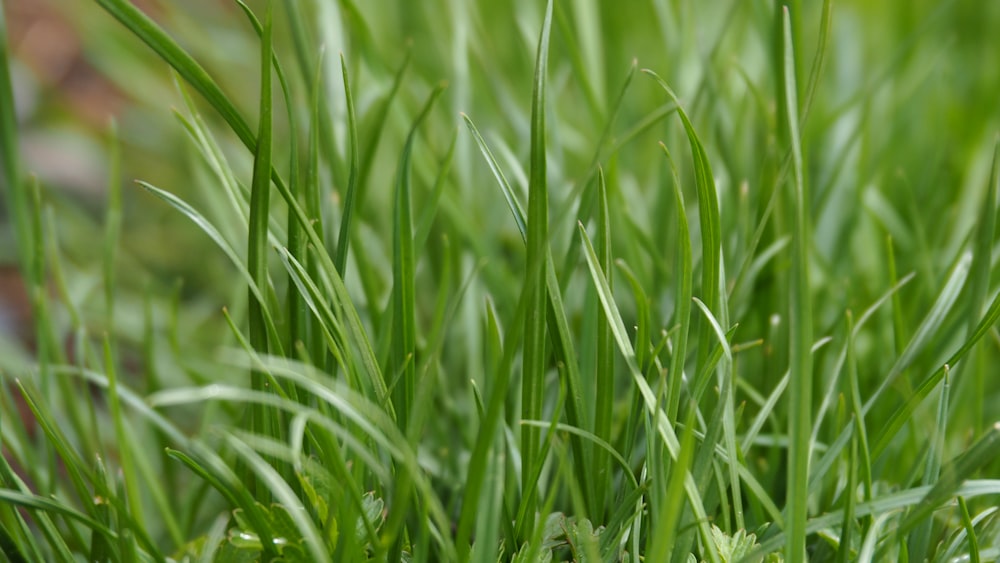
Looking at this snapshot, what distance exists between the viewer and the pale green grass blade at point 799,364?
1.64 ft

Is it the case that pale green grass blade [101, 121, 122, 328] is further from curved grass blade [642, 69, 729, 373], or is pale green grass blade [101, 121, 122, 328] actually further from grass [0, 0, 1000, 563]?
curved grass blade [642, 69, 729, 373]

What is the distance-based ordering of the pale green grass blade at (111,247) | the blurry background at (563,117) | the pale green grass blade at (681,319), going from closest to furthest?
the pale green grass blade at (681,319)
the pale green grass blade at (111,247)
the blurry background at (563,117)

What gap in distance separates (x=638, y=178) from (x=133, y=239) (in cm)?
81

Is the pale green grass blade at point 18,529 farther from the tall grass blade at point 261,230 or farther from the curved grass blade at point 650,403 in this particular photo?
the curved grass blade at point 650,403

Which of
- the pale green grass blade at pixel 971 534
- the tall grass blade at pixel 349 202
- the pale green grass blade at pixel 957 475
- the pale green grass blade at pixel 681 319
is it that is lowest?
the pale green grass blade at pixel 971 534

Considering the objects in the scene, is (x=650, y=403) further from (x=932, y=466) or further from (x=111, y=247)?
(x=111, y=247)

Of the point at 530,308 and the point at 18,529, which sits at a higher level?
the point at 530,308

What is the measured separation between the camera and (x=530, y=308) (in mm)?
587

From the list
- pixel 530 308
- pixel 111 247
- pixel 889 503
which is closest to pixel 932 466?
pixel 889 503

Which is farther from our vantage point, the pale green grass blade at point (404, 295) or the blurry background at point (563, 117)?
the blurry background at point (563, 117)

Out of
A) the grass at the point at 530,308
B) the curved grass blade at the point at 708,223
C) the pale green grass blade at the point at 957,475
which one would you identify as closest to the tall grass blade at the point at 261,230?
the grass at the point at 530,308

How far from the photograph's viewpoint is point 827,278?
97 centimetres

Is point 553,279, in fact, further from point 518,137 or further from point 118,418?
point 518,137

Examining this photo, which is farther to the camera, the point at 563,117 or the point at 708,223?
the point at 563,117
